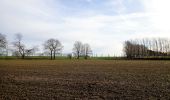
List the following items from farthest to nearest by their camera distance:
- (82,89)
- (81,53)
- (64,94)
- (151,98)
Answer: (81,53), (82,89), (64,94), (151,98)

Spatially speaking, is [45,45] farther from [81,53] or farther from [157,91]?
[157,91]

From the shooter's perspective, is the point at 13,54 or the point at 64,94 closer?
the point at 64,94

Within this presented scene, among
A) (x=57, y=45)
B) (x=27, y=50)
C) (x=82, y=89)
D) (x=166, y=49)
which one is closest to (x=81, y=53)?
(x=57, y=45)

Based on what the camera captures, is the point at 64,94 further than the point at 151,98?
Yes

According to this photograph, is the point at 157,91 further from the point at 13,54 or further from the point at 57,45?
the point at 57,45

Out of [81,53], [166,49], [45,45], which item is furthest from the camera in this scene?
[81,53]

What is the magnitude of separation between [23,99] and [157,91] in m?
7.72

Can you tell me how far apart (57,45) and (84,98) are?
144 m

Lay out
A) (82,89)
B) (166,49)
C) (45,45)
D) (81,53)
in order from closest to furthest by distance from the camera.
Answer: (82,89), (166,49), (45,45), (81,53)

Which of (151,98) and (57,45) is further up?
(57,45)

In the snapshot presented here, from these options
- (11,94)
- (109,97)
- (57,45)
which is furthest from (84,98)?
(57,45)

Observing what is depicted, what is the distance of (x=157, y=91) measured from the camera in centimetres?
1466

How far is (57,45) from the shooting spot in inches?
6127

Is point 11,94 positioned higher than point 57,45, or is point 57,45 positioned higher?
point 57,45
